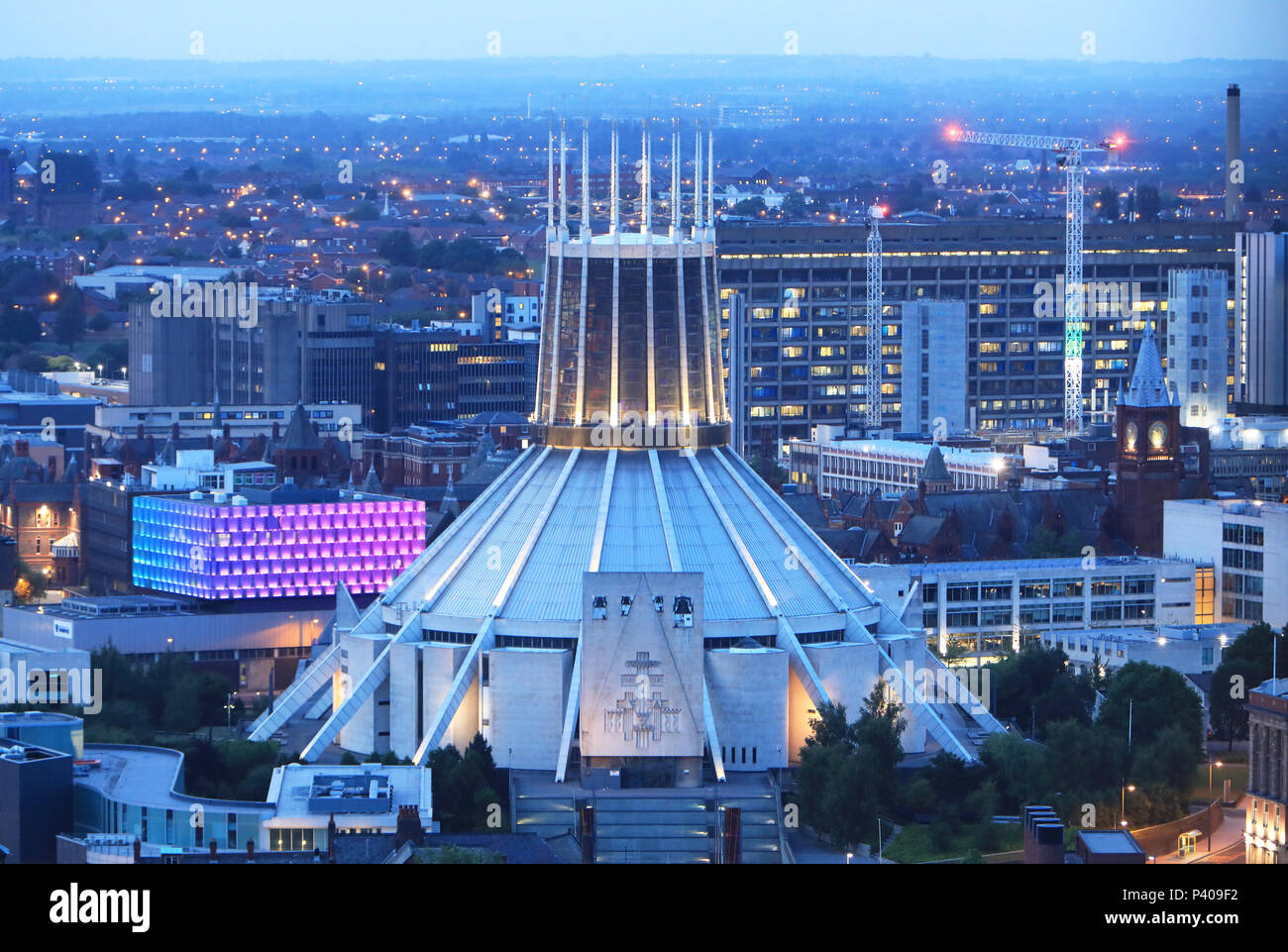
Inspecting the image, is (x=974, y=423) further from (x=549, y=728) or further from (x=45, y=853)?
(x=45, y=853)

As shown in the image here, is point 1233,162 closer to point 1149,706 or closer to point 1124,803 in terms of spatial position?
point 1149,706

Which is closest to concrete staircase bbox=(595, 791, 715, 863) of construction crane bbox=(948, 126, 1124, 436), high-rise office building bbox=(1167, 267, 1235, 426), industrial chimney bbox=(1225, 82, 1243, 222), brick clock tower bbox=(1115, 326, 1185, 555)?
brick clock tower bbox=(1115, 326, 1185, 555)

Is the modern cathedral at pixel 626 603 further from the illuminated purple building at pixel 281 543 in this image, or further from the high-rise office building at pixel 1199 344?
the high-rise office building at pixel 1199 344

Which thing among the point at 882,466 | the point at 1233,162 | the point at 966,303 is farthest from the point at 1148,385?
the point at 1233,162

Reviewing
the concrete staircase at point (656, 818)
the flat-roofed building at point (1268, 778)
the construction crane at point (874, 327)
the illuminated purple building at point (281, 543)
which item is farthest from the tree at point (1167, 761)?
the construction crane at point (874, 327)

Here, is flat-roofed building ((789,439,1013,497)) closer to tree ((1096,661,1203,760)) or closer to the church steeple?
the church steeple

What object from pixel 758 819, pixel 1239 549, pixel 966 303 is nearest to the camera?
pixel 758 819

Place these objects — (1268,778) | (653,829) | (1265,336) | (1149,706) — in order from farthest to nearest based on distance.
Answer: (1265,336)
(1149,706)
(653,829)
(1268,778)
